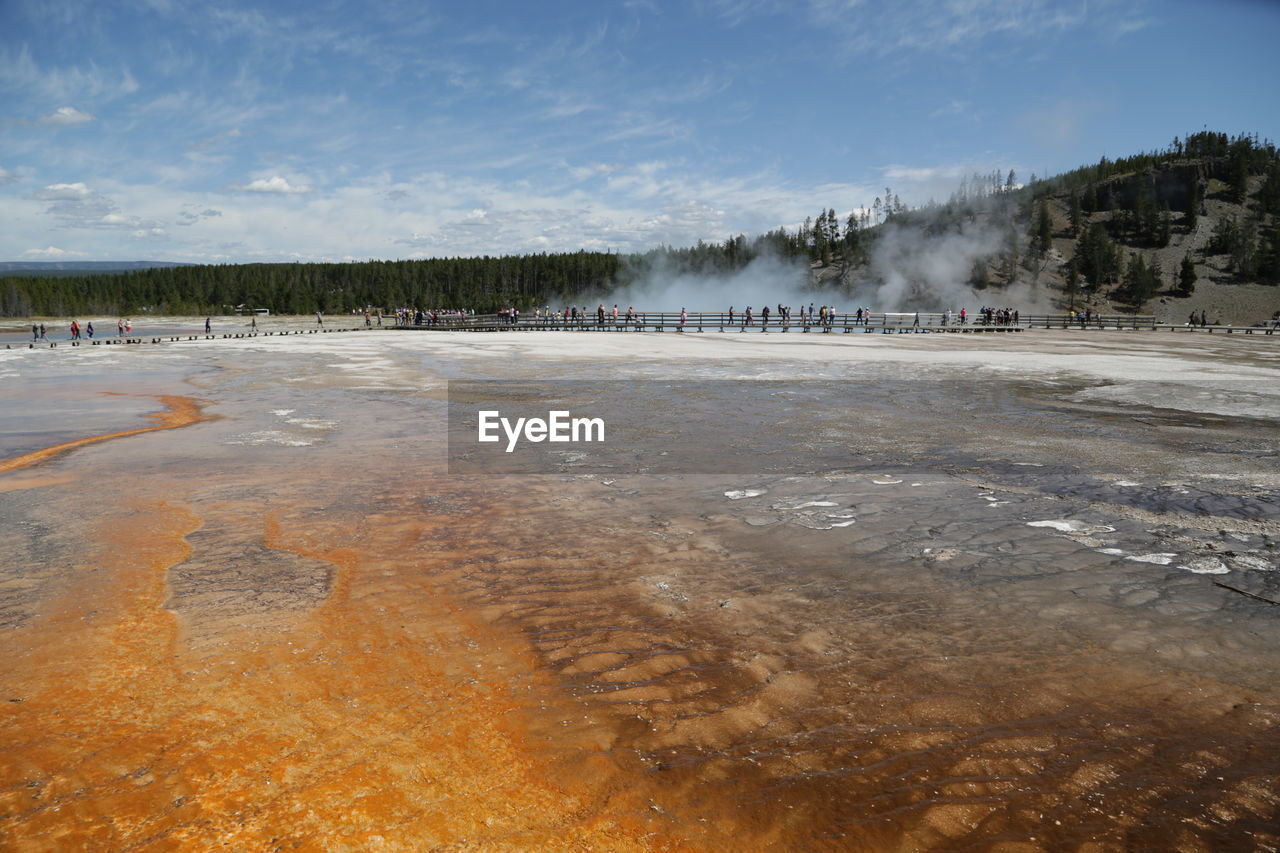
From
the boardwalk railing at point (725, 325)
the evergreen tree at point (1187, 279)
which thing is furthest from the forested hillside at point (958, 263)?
the boardwalk railing at point (725, 325)

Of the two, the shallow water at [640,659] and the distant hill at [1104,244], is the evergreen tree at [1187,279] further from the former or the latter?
the shallow water at [640,659]

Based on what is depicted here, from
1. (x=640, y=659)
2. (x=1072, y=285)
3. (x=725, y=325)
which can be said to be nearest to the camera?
(x=640, y=659)

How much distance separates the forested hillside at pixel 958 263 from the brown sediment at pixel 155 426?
354 ft

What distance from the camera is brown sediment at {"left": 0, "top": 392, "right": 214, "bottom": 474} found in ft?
31.8

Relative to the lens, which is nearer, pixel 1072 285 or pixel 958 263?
pixel 1072 285

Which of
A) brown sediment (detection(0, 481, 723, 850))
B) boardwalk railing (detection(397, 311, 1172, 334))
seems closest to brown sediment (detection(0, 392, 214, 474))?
brown sediment (detection(0, 481, 723, 850))

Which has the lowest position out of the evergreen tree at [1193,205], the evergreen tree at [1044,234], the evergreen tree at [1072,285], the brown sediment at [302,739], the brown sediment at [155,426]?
the brown sediment at [302,739]

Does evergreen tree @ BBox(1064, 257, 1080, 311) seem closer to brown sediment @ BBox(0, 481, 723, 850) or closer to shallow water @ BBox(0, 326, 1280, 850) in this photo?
shallow water @ BBox(0, 326, 1280, 850)

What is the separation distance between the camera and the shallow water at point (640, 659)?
3010 mm

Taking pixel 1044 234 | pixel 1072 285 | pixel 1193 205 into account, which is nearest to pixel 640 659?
pixel 1072 285

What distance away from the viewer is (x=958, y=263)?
389ft

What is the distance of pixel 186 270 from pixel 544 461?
16736 centimetres

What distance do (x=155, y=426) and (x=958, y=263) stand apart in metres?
125

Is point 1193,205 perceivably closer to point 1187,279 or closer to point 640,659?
point 1187,279
